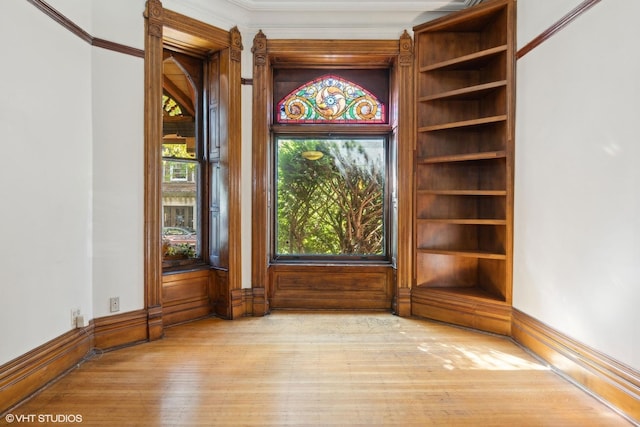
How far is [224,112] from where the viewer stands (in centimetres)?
328

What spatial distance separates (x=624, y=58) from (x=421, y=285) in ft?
7.56

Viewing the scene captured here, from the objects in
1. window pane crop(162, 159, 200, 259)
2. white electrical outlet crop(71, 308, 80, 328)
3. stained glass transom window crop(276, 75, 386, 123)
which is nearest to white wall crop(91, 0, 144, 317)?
white electrical outlet crop(71, 308, 80, 328)

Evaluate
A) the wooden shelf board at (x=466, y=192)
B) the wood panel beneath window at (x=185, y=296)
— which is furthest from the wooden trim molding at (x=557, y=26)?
the wood panel beneath window at (x=185, y=296)

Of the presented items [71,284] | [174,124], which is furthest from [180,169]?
[71,284]

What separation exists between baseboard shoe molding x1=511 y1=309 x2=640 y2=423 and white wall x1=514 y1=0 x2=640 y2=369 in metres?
0.05

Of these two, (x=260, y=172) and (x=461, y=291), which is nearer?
(x=461, y=291)

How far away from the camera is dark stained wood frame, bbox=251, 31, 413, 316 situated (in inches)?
132

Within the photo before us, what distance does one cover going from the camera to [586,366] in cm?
205

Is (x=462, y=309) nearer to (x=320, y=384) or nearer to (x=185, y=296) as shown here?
→ (x=320, y=384)

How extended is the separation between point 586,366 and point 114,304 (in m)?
3.26

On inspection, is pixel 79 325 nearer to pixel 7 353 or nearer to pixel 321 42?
pixel 7 353

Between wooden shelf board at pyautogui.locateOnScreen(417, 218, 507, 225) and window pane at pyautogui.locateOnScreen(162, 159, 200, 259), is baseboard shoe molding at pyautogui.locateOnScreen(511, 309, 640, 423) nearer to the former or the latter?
wooden shelf board at pyautogui.locateOnScreen(417, 218, 507, 225)

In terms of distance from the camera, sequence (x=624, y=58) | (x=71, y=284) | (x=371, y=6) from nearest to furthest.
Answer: (x=624, y=58), (x=71, y=284), (x=371, y=6)

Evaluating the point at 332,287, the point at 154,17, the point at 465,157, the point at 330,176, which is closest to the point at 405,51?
the point at 465,157
